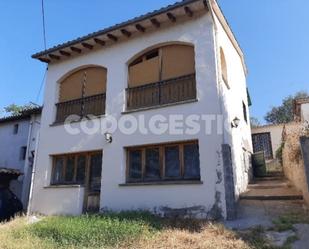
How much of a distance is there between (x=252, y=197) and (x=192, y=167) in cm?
241

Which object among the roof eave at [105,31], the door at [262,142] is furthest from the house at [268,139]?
the roof eave at [105,31]

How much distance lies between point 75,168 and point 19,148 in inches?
330

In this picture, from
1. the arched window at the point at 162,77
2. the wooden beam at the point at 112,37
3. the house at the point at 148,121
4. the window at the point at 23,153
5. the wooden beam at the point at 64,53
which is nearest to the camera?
the house at the point at 148,121

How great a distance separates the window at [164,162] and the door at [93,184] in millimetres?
1536

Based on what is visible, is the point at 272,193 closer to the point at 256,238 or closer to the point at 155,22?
the point at 256,238

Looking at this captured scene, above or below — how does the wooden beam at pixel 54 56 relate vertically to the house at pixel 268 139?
above

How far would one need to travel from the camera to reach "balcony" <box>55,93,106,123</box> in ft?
40.1

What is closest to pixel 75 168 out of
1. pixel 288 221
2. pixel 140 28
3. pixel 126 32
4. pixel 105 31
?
pixel 105 31

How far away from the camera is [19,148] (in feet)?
61.2

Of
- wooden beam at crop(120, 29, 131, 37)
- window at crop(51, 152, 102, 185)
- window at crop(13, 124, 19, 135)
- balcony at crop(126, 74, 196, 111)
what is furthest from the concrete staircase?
window at crop(13, 124, 19, 135)

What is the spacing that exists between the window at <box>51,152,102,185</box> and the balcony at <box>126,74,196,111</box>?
2.59m

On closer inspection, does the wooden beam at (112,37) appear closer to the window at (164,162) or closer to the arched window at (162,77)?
the arched window at (162,77)

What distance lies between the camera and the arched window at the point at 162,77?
34.2 feet

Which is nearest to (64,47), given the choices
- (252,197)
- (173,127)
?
(173,127)
